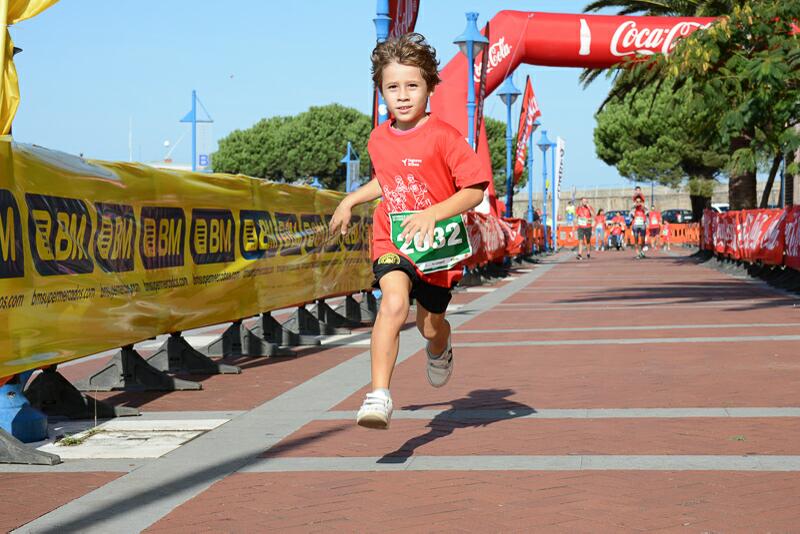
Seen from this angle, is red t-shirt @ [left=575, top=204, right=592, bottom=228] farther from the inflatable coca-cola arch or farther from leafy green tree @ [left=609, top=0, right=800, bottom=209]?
leafy green tree @ [left=609, top=0, right=800, bottom=209]

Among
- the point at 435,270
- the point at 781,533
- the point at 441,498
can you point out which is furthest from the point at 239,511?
the point at 781,533

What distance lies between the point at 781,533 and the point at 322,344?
28.1 feet

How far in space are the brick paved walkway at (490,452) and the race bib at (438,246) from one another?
988 millimetres

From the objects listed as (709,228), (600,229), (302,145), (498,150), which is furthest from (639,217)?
(302,145)

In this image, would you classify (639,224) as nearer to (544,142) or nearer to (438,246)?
(544,142)

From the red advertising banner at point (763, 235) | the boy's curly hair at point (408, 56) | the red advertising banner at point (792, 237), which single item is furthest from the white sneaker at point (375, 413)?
the red advertising banner at point (763, 235)

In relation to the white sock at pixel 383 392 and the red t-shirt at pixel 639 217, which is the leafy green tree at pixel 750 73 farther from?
the red t-shirt at pixel 639 217

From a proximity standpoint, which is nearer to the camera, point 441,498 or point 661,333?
point 441,498

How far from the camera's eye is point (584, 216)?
39062 mm

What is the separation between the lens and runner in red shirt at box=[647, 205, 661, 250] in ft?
160

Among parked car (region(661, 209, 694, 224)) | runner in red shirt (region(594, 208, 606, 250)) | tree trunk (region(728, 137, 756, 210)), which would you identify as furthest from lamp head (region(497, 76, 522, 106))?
parked car (region(661, 209, 694, 224))

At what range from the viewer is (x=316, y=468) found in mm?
5848

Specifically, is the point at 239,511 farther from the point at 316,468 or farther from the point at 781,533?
the point at 781,533

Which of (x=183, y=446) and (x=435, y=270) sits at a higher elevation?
(x=435, y=270)
